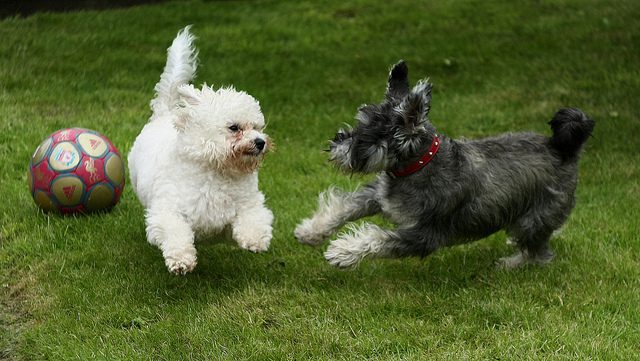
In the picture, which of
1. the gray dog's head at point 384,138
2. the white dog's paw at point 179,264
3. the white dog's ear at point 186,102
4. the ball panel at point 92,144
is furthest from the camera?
the ball panel at point 92,144

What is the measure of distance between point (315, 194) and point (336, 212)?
1.74 m

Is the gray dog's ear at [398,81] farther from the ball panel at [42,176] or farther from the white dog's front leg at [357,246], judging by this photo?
the ball panel at [42,176]

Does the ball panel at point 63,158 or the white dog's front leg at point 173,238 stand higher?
the ball panel at point 63,158

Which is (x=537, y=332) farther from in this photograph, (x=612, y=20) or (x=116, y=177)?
(x=612, y=20)

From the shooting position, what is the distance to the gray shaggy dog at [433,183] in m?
5.75

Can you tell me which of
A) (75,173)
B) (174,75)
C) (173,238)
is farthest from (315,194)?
(173,238)

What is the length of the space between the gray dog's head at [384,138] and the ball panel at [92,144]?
6.72 feet

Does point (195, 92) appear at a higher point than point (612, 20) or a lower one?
higher

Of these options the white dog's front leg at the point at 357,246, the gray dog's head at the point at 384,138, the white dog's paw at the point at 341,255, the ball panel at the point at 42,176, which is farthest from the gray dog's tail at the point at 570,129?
the ball panel at the point at 42,176

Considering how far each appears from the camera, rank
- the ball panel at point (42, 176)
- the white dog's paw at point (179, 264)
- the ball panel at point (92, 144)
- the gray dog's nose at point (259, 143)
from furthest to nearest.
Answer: the ball panel at point (92, 144)
the ball panel at point (42, 176)
the gray dog's nose at point (259, 143)
the white dog's paw at point (179, 264)

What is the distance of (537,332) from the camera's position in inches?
210

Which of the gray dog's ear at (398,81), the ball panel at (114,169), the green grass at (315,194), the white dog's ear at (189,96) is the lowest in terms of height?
the green grass at (315,194)

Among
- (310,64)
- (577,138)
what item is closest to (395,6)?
(310,64)

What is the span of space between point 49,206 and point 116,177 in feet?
2.06
